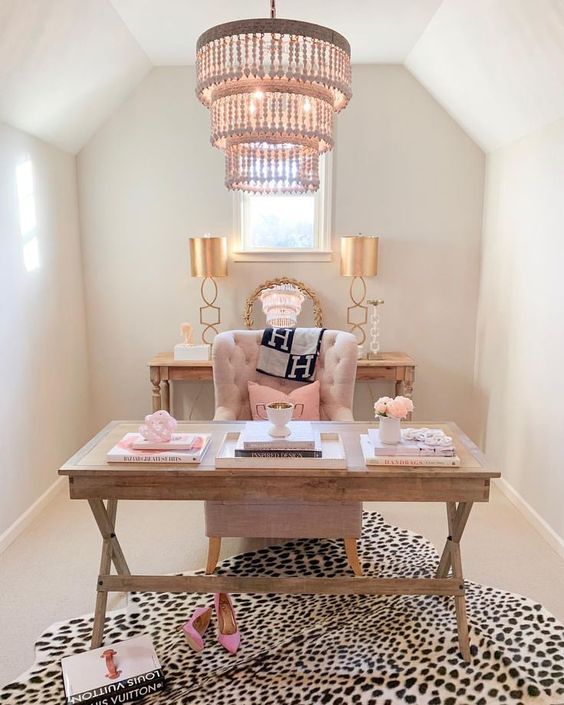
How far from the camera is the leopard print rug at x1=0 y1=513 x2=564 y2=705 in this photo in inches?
78.4

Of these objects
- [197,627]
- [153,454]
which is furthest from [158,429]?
[197,627]

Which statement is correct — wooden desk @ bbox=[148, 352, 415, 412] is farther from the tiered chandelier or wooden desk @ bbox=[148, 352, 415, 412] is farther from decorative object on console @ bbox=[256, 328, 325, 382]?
the tiered chandelier

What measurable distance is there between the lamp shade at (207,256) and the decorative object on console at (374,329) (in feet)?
3.31

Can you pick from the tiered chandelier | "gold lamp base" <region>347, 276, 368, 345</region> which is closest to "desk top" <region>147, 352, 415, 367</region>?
"gold lamp base" <region>347, 276, 368, 345</region>

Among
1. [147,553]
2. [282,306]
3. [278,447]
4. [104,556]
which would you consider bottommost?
[147,553]

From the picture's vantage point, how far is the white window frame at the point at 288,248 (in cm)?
400

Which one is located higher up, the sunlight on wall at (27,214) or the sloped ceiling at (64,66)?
the sloped ceiling at (64,66)

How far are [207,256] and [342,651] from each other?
2.46 meters

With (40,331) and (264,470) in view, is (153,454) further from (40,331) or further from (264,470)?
(40,331)

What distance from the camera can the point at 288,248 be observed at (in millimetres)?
4062

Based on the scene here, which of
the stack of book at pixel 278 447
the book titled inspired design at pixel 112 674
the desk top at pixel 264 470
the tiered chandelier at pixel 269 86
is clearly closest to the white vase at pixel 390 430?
the desk top at pixel 264 470

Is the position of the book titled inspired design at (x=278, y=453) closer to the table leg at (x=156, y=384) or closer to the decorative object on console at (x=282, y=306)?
the table leg at (x=156, y=384)

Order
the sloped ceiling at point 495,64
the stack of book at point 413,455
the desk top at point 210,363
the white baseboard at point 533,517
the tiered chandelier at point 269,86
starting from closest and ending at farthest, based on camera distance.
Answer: the tiered chandelier at point 269,86 → the stack of book at point 413,455 → the sloped ceiling at point 495,64 → the white baseboard at point 533,517 → the desk top at point 210,363

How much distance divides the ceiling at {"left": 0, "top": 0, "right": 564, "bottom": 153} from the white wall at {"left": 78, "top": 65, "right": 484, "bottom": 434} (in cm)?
18
